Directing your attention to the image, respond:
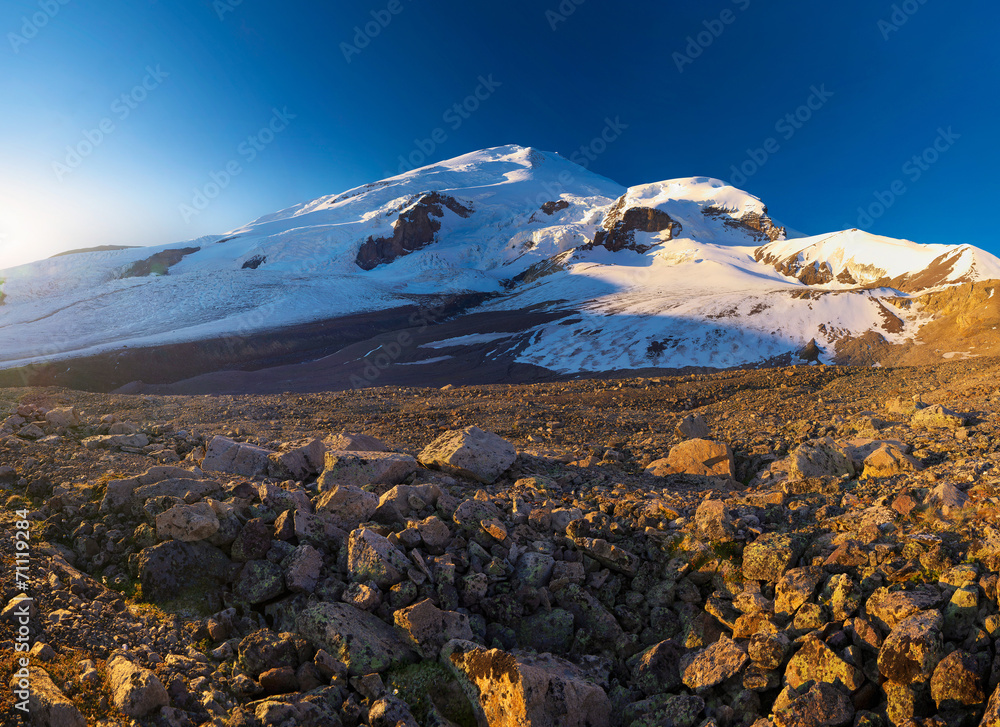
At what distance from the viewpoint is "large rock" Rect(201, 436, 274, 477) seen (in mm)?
5961

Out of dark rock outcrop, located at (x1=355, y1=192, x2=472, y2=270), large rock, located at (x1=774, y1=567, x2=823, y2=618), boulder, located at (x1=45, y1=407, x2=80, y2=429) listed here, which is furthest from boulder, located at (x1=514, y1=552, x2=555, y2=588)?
dark rock outcrop, located at (x1=355, y1=192, x2=472, y2=270)

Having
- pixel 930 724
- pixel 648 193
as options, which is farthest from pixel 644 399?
pixel 648 193

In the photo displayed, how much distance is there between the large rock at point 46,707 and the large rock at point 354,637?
1198 mm

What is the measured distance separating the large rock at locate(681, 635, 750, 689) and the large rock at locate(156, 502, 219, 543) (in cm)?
372

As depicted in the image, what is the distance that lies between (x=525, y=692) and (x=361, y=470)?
10.5ft

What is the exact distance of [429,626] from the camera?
11.5 ft

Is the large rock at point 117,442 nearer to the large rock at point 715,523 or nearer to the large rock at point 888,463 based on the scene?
the large rock at point 715,523

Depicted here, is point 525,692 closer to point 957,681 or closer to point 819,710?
point 819,710

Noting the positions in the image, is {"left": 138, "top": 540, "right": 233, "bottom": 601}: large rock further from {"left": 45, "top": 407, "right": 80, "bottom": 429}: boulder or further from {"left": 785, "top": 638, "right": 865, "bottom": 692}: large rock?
{"left": 45, "top": 407, "right": 80, "bottom": 429}: boulder

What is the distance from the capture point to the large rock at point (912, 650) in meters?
2.85

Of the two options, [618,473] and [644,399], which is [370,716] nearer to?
[618,473]

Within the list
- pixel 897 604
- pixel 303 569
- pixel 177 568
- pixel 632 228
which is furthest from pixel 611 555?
pixel 632 228

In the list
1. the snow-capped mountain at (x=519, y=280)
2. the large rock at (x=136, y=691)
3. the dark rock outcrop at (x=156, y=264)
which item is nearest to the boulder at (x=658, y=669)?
the large rock at (x=136, y=691)

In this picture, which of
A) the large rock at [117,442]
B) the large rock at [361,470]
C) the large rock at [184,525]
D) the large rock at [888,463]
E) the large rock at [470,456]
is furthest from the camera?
the large rock at [470,456]
